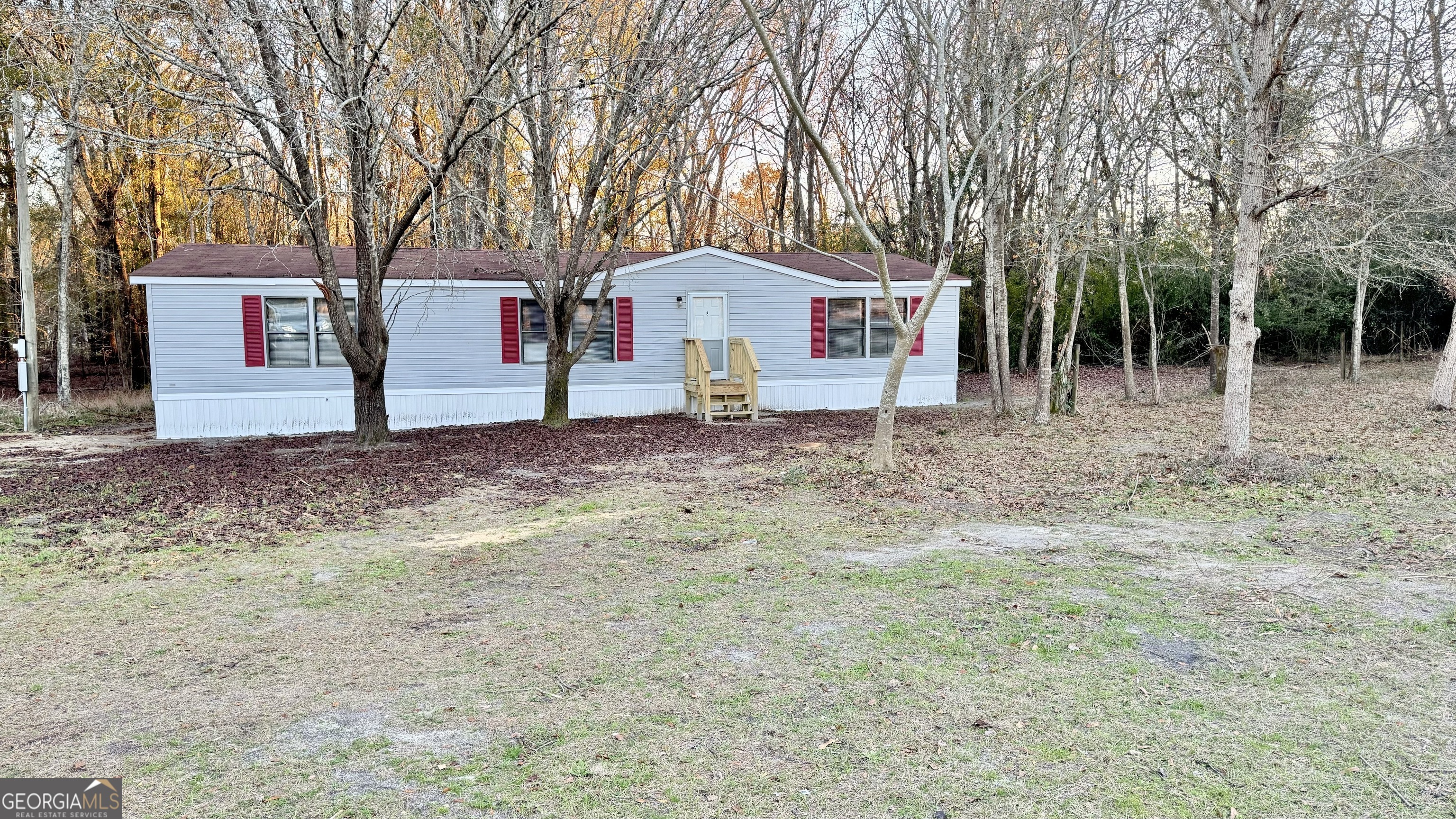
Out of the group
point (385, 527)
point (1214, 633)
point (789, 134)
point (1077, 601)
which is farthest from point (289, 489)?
point (789, 134)

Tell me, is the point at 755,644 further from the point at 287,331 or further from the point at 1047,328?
the point at 287,331

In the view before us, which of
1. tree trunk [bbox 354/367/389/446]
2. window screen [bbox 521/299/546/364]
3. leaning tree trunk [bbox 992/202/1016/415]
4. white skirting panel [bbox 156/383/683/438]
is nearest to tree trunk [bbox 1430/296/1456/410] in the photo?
leaning tree trunk [bbox 992/202/1016/415]

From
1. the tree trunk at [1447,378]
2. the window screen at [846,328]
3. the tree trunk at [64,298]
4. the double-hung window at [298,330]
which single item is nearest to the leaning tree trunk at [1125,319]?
the tree trunk at [1447,378]

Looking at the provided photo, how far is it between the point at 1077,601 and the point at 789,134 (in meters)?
20.0

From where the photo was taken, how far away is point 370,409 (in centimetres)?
1091

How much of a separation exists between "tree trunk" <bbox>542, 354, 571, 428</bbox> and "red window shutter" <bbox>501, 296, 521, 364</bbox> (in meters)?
1.03

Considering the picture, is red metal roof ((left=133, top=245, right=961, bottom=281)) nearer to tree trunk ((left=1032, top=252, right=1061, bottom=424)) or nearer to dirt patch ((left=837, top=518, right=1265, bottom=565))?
tree trunk ((left=1032, top=252, right=1061, bottom=424))

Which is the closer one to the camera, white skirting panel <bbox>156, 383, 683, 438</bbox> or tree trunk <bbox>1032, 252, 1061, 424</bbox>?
tree trunk <bbox>1032, 252, 1061, 424</bbox>

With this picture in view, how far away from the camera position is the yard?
2.80m

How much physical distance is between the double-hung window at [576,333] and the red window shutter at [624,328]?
0.09m

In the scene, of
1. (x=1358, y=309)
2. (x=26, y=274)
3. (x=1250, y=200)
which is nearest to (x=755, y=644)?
(x=1250, y=200)

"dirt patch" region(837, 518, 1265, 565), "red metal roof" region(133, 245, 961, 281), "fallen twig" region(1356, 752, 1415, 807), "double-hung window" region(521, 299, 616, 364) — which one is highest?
"red metal roof" region(133, 245, 961, 281)

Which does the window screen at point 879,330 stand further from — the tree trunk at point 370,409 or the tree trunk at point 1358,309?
the tree trunk at point 370,409

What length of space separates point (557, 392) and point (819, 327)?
4.78 meters
